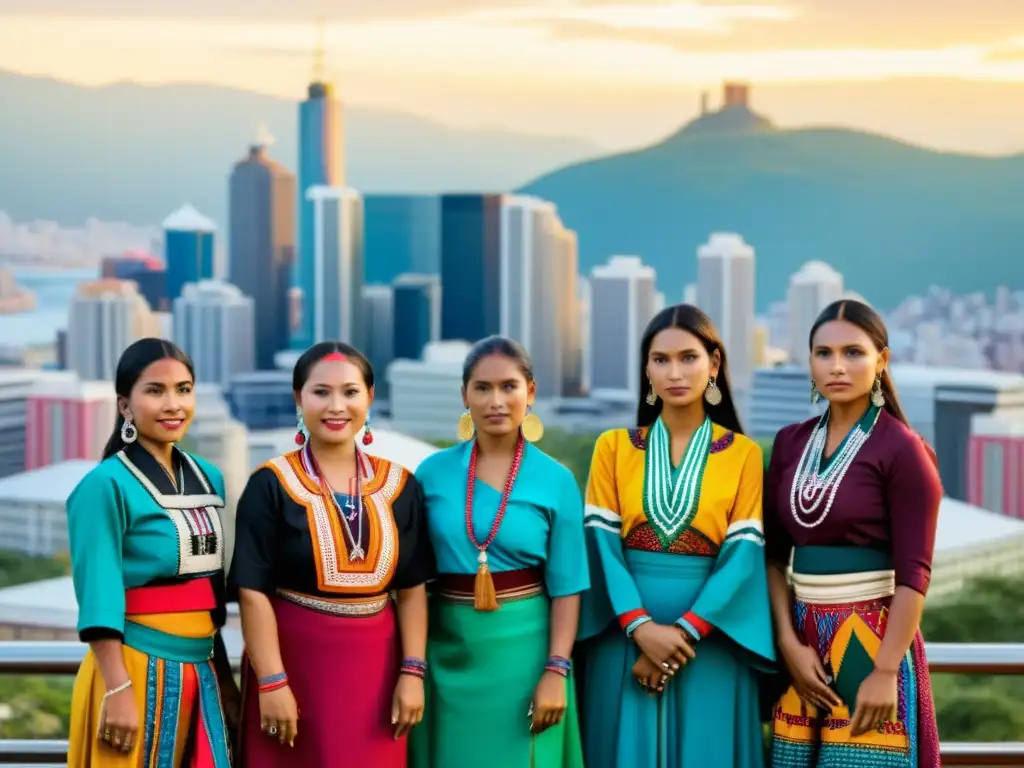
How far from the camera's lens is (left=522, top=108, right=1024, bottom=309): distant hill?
138ft

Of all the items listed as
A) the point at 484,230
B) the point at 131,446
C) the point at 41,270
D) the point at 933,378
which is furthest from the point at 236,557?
the point at 484,230

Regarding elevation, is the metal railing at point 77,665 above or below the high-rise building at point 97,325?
below

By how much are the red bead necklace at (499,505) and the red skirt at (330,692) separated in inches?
7.8

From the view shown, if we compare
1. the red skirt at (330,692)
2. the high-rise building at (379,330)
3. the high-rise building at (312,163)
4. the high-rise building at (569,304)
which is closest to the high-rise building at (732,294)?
the high-rise building at (569,304)

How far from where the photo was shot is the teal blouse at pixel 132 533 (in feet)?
6.42

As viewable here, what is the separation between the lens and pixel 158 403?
81.0 inches

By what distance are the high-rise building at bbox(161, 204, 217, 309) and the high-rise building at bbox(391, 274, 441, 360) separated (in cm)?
661

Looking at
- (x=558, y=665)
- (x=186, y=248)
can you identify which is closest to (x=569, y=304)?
(x=186, y=248)

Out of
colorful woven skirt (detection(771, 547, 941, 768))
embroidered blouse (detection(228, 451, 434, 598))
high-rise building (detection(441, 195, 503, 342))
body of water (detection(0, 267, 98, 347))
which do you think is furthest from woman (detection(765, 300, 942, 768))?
Answer: high-rise building (detection(441, 195, 503, 342))

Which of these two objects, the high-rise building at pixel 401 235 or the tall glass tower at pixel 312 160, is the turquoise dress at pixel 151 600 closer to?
the tall glass tower at pixel 312 160

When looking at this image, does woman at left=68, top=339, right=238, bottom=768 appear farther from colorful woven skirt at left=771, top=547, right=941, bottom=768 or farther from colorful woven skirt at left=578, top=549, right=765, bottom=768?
colorful woven skirt at left=771, top=547, right=941, bottom=768

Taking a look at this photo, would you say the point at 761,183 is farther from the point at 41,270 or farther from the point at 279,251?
the point at 41,270

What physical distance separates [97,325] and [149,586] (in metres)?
40.2

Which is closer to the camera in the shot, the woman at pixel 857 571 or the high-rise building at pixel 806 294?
the woman at pixel 857 571
